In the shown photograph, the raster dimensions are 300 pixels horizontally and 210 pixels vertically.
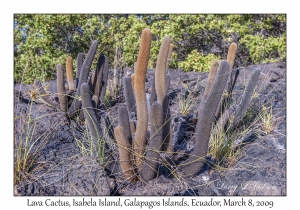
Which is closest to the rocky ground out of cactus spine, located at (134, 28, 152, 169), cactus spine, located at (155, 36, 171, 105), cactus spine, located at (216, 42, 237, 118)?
cactus spine, located at (134, 28, 152, 169)

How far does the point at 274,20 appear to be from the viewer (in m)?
7.54

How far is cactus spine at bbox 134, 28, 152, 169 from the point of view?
2.30 m

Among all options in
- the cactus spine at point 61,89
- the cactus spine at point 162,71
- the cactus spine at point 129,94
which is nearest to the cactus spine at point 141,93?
the cactus spine at point 162,71

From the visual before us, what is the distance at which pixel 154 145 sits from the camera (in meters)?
2.46

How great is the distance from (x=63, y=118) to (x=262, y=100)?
2.58m

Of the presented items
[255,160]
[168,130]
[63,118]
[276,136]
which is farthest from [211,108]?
[63,118]

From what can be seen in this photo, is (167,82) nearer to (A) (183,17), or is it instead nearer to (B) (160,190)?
(B) (160,190)

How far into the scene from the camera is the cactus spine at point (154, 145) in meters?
2.35

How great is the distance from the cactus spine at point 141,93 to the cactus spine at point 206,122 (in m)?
0.43

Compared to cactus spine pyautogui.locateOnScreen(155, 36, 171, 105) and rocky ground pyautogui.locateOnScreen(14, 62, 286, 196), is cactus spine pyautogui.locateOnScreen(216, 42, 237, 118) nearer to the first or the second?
rocky ground pyautogui.locateOnScreen(14, 62, 286, 196)

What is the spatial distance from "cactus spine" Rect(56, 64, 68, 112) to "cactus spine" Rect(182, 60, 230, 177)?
6.11 feet

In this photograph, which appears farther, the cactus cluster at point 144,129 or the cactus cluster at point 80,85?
the cactus cluster at point 80,85

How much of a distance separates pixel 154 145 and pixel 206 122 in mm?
446

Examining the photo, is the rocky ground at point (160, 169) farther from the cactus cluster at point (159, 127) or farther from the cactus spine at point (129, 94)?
the cactus spine at point (129, 94)
